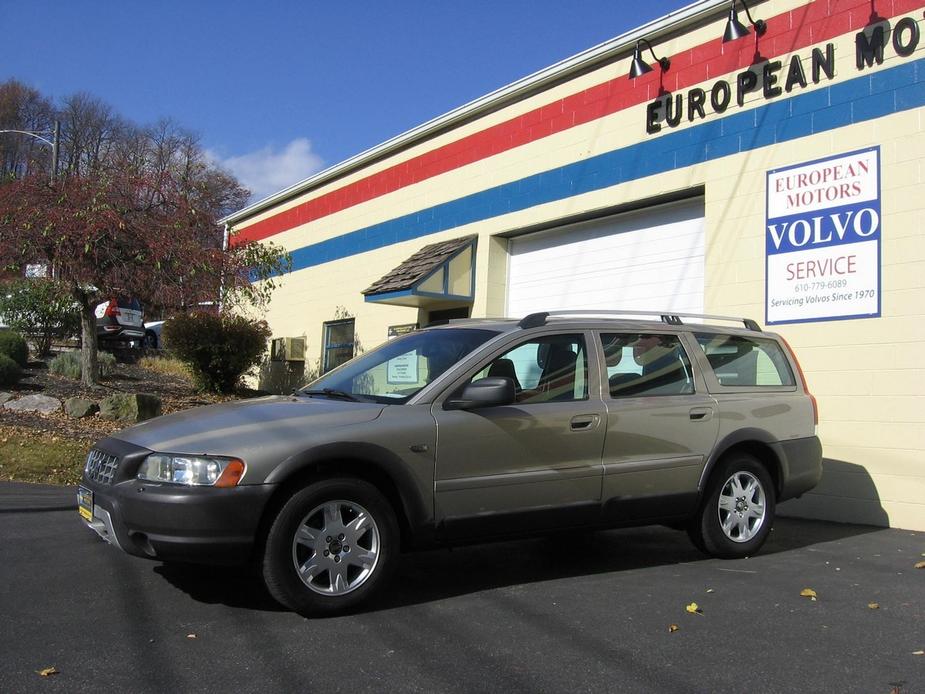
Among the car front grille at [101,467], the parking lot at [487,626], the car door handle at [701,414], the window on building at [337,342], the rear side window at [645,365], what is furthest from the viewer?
the window on building at [337,342]

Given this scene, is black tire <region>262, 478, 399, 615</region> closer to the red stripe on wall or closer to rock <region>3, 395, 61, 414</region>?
the red stripe on wall

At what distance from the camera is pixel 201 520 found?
4164 millimetres

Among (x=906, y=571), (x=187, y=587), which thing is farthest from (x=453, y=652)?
(x=906, y=571)

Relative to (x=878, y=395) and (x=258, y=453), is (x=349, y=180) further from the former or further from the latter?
(x=258, y=453)

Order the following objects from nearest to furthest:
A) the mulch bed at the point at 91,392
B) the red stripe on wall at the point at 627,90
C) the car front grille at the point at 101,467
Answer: the car front grille at the point at 101,467
the red stripe on wall at the point at 627,90
the mulch bed at the point at 91,392

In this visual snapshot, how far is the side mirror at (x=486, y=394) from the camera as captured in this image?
190 inches

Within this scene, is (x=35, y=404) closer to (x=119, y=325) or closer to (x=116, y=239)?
(x=116, y=239)

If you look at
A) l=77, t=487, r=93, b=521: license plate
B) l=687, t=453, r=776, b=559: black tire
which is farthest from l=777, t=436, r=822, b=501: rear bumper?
l=77, t=487, r=93, b=521: license plate

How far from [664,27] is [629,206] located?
2.19 metres

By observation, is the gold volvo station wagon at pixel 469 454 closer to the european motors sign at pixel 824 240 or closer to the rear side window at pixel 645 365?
the rear side window at pixel 645 365

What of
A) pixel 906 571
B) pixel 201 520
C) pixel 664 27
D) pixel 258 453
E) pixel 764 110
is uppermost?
pixel 664 27

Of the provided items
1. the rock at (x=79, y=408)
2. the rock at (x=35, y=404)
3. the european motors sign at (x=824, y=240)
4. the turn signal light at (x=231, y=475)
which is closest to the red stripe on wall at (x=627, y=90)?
the european motors sign at (x=824, y=240)

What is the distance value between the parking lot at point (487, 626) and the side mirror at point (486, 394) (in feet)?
3.77

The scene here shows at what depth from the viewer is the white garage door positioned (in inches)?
396
